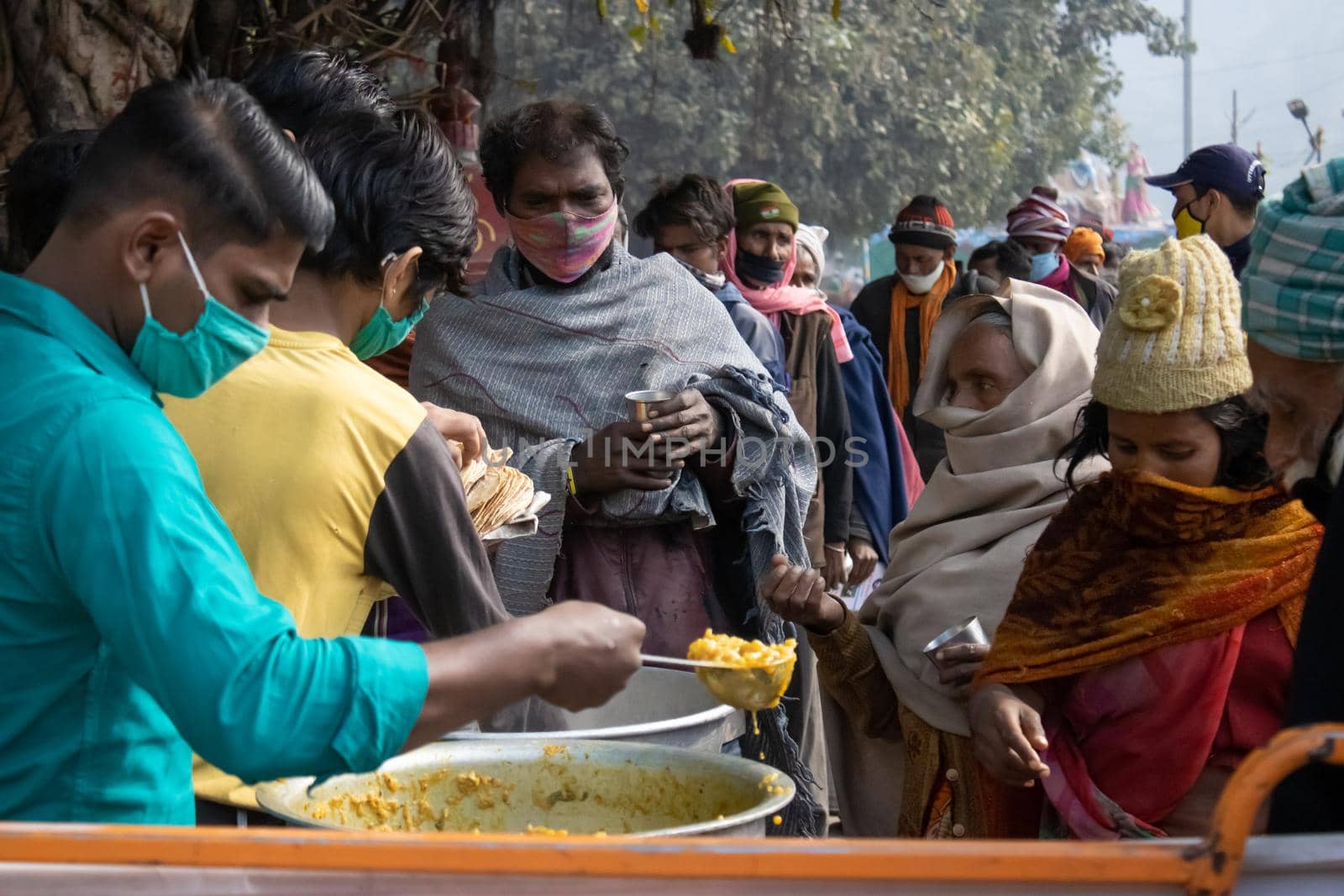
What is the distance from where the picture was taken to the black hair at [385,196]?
2387 mm

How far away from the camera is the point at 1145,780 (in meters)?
2.57

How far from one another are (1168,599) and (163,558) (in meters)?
1.83

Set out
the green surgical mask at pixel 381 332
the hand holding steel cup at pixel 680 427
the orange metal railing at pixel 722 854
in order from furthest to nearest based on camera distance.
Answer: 1. the hand holding steel cup at pixel 680 427
2. the green surgical mask at pixel 381 332
3. the orange metal railing at pixel 722 854

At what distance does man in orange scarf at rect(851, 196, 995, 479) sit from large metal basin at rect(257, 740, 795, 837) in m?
5.59

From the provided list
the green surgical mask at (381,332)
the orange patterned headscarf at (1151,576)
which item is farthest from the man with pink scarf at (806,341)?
the green surgical mask at (381,332)

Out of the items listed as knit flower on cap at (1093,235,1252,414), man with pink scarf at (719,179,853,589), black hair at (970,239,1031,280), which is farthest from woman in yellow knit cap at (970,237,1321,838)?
black hair at (970,239,1031,280)

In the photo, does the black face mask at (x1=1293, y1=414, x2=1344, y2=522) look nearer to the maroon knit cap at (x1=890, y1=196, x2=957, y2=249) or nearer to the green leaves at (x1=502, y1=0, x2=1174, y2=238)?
A: the maroon knit cap at (x1=890, y1=196, x2=957, y2=249)

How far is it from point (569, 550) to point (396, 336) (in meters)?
1.35

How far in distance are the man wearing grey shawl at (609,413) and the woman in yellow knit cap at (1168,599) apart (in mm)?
1204

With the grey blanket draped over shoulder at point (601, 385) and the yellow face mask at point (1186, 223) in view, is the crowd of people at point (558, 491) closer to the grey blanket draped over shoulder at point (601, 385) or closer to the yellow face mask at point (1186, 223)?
the grey blanket draped over shoulder at point (601, 385)

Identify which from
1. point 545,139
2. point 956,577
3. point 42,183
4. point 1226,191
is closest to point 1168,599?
point 956,577

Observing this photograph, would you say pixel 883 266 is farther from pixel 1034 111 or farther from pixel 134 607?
pixel 134 607

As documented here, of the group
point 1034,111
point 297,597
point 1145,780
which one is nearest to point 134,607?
point 297,597

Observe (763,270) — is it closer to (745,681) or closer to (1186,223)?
(1186,223)
